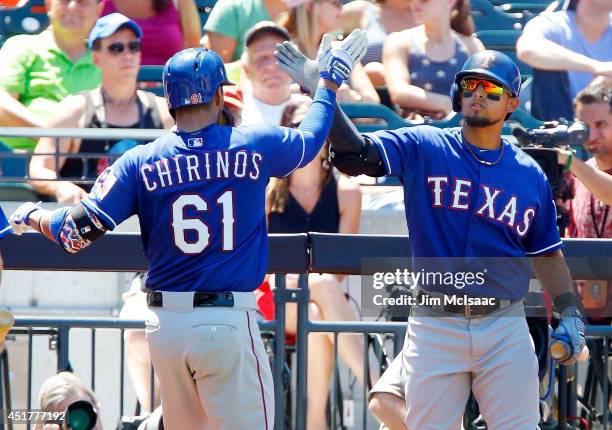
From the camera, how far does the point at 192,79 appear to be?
15.0ft

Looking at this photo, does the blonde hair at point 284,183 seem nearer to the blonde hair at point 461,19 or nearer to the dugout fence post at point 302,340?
the dugout fence post at point 302,340

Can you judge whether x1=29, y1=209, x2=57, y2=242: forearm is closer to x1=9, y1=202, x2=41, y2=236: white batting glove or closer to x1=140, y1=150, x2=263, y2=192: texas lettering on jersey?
x1=9, y1=202, x2=41, y2=236: white batting glove

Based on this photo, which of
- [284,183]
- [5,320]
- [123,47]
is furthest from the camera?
[123,47]

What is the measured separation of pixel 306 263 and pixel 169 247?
3.24ft

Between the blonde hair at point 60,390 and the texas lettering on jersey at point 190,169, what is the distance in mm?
1309

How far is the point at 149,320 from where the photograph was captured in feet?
15.4

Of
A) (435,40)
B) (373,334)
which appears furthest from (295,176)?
(435,40)

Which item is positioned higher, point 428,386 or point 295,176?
point 295,176

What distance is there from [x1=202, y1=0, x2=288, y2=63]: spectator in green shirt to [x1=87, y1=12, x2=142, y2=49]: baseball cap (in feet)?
2.65

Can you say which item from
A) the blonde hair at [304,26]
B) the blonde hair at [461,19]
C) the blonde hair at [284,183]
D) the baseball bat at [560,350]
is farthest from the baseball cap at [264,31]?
the baseball bat at [560,350]

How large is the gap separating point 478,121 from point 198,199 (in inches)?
45.1

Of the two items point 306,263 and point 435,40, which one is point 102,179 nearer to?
point 306,263

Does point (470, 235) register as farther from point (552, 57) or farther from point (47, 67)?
point (47, 67)

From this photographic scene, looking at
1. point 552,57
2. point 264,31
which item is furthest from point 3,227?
point 552,57
